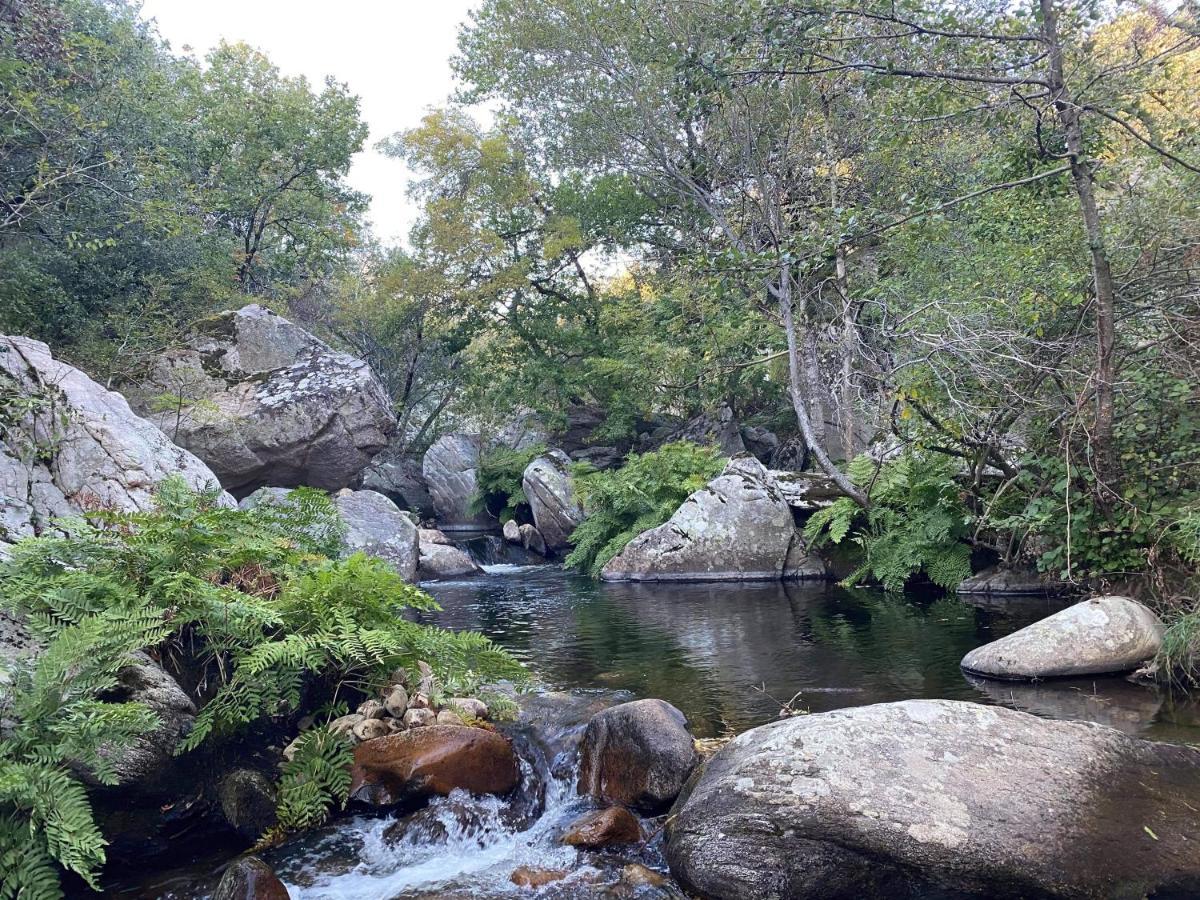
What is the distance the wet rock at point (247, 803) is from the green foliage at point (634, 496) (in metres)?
11.4

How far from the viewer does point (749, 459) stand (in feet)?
50.9

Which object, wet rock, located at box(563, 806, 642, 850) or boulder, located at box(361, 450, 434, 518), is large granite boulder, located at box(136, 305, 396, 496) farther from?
wet rock, located at box(563, 806, 642, 850)

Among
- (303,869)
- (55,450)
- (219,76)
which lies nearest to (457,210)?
(219,76)

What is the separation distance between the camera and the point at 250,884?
11.4 ft

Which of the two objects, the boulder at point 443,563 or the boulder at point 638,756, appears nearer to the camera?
the boulder at point 638,756

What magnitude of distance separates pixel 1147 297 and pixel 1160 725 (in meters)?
3.94

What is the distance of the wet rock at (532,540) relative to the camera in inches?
778

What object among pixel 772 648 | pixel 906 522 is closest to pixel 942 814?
pixel 772 648

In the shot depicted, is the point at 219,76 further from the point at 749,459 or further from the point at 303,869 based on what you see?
the point at 303,869

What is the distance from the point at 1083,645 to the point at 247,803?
6.46 meters

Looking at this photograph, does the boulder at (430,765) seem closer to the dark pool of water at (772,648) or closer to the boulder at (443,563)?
the dark pool of water at (772,648)

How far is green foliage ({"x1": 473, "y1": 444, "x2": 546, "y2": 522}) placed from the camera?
72.1ft

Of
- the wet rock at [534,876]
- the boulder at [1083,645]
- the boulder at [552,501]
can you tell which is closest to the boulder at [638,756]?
the wet rock at [534,876]

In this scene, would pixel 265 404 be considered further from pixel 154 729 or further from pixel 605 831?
pixel 605 831
